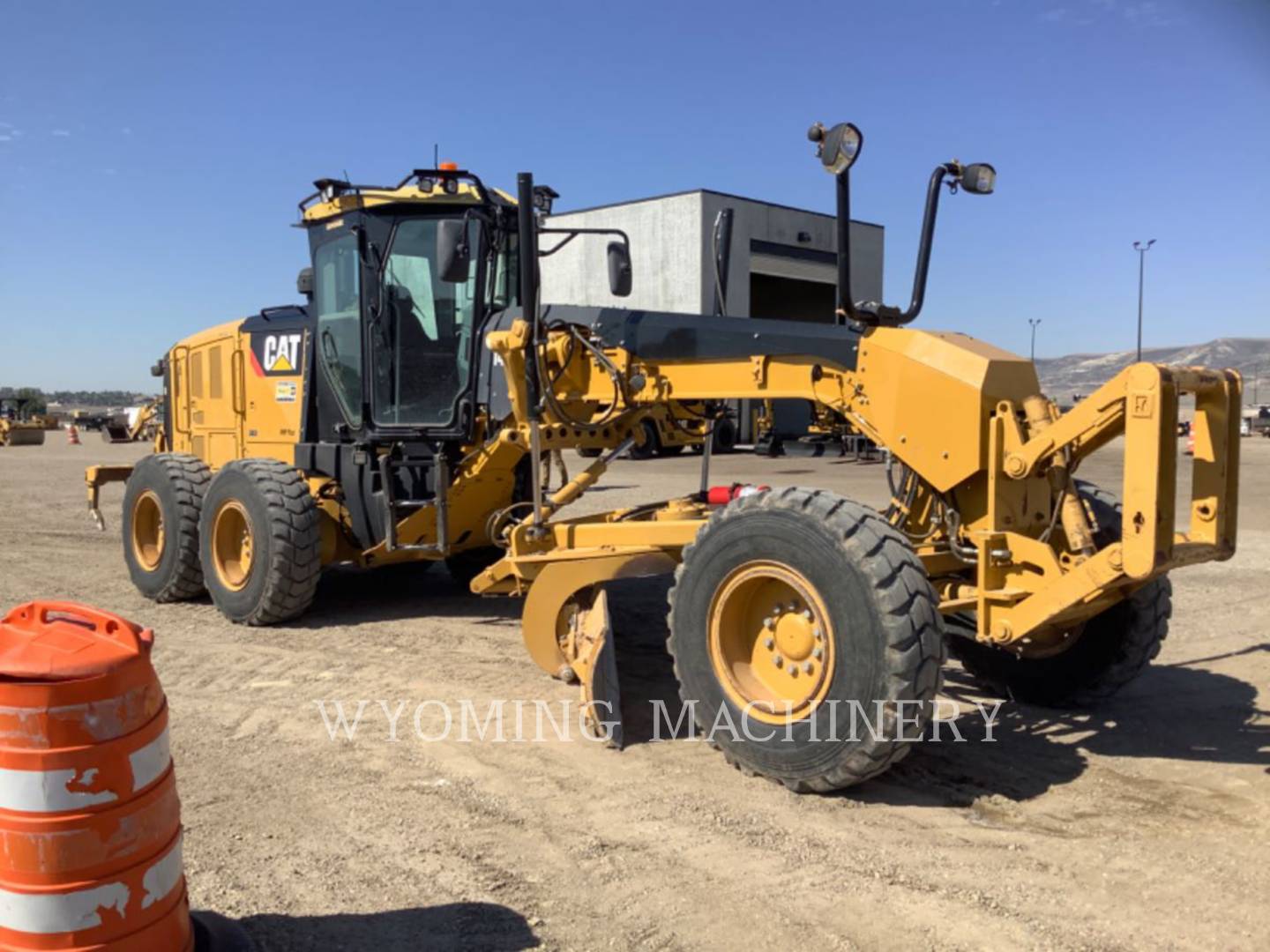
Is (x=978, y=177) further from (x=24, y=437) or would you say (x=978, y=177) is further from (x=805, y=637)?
(x=24, y=437)

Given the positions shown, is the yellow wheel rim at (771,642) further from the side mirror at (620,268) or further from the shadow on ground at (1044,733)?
the side mirror at (620,268)

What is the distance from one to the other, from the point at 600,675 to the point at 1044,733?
214 centimetres

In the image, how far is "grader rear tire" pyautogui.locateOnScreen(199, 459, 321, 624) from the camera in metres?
7.39

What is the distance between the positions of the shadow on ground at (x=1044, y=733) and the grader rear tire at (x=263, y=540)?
8.21 feet

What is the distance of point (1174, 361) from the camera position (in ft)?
424

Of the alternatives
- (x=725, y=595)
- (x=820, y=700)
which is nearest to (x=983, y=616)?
(x=820, y=700)

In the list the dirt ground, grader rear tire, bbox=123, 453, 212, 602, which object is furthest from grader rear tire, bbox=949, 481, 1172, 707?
grader rear tire, bbox=123, 453, 212, 602

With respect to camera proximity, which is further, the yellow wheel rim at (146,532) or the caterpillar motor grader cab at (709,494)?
the yellow wheel rim at (146,532)

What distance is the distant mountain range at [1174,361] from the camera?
108625 mm

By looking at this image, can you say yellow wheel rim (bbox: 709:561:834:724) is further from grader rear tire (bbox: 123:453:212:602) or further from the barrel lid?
grader rear tire (bbox: 123:453:212:602)

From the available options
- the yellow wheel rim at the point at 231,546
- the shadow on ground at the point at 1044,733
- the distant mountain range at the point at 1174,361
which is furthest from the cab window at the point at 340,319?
the distant mountain range at the point at 1174,361

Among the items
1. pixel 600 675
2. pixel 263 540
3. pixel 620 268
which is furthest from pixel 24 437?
pixel 600 675

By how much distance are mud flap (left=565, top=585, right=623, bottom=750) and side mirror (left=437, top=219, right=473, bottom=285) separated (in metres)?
1.94

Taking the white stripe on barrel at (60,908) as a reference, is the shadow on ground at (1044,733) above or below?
below
